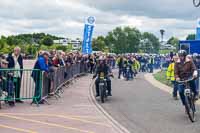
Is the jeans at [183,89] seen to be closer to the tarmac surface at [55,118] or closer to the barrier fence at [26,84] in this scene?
the tarmac surface at [55,118]

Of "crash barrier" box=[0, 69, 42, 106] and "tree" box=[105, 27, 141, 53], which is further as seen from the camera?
"tree" box=[105, 27, 141, 53]

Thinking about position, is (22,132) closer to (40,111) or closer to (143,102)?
(40,111)

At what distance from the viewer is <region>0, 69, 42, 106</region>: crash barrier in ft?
44.6

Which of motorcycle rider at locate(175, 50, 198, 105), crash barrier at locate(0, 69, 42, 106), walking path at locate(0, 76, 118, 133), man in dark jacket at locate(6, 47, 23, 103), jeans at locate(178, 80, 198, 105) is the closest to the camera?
walking path at locate(0, 76, 118, 133)

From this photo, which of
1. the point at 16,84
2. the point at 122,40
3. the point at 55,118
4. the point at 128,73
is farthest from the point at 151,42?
the point at 55,118

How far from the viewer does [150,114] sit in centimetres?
1294

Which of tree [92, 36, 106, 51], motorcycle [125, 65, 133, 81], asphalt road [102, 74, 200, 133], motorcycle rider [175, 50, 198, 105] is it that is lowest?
asphalt road [102, 74, 200, 133]

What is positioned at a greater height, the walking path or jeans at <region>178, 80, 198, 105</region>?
jeans at <region>178, 80, 198, 105</region>

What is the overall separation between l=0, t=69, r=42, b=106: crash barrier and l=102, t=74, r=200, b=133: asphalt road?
7.46 feet

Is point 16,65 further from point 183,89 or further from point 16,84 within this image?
point 183,89

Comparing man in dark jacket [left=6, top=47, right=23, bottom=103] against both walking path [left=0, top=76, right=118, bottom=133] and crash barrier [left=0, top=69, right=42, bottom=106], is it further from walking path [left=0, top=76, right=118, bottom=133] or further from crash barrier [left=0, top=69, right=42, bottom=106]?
walking path [left=0, top=76, right=118, bottom=133]

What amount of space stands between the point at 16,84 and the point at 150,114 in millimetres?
4249

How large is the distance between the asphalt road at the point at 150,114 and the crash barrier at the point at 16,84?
2.27m

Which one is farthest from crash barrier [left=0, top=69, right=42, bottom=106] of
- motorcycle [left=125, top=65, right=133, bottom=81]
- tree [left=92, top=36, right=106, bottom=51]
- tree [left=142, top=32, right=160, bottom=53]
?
tree [left=142, top=32, right=160, bottom=53]
